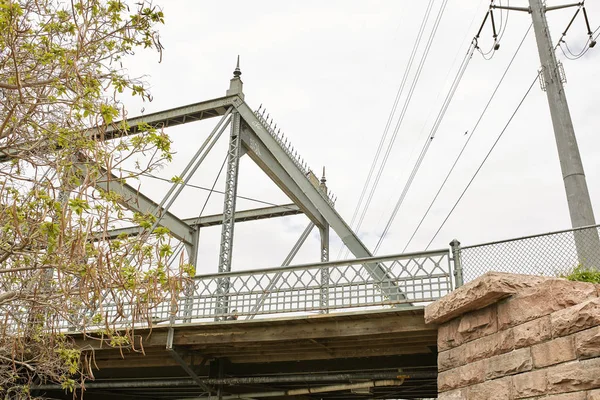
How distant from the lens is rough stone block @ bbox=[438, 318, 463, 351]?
25.2 ft

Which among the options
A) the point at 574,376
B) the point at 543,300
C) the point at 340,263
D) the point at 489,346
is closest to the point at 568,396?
the point at 574,376

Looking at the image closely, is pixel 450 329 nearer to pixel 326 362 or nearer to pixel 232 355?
pixel 326 362

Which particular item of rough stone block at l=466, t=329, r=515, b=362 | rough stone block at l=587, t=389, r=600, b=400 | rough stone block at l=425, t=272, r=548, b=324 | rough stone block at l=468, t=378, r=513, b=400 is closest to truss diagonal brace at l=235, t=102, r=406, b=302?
rough stone block at l=425, t=272, r=548, b=324

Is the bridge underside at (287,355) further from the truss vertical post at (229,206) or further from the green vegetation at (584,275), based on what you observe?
the green vegetation at (584,275)

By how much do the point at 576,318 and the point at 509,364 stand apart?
1.14 m

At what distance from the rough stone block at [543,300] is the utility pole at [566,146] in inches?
69.0

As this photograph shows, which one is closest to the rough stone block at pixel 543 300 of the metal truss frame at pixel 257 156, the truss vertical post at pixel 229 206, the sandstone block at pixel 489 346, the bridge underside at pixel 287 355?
the sandstone block at pixel 489 346

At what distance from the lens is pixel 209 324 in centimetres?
1062

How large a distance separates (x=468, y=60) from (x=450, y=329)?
987 centimetres

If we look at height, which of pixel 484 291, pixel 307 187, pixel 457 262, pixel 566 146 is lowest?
pixel 484 291

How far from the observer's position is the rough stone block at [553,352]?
570 centimetres

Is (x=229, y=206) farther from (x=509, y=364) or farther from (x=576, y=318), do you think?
(x=576, y=318)

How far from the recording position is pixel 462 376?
286 inches

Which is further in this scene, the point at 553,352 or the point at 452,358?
the point at 452,358
